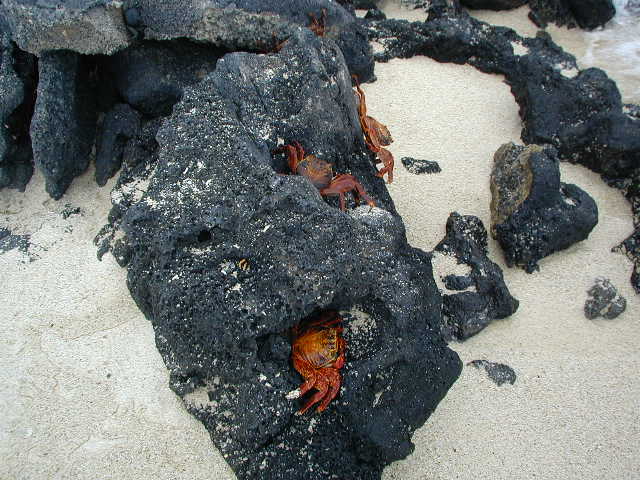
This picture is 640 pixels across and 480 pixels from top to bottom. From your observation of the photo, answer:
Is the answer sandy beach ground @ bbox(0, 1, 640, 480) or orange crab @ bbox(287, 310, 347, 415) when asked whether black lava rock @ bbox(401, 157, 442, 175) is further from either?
orange crab @ bbox(287, 310, 347, 415)

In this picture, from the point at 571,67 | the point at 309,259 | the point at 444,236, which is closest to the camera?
the point at 309,259

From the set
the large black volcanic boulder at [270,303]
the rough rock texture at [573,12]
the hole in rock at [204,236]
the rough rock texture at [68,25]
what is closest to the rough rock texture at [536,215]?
the large black volcanic boulder at [270,303]

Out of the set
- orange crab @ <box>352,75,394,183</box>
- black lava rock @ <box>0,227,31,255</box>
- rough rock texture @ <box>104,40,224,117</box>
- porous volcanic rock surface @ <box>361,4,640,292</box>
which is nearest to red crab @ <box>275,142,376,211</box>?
orange crab @ <box>352,75,394,183</box>

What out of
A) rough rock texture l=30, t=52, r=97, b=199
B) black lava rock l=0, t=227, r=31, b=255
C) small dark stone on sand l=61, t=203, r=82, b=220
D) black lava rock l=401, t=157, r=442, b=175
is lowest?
black lava rock l=401, t=157, r=442, b=175

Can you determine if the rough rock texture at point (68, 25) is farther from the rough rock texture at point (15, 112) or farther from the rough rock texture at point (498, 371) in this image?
the rough rock texture at point (498, 371)

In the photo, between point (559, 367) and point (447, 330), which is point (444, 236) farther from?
point (559, 367)

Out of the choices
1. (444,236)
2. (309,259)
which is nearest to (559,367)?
(444,236)

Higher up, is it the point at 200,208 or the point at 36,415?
the point at 200,208

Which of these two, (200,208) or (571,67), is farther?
(571,67)
